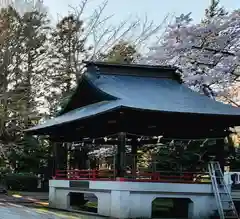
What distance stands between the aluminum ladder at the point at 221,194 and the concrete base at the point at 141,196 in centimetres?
28

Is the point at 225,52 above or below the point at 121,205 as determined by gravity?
above

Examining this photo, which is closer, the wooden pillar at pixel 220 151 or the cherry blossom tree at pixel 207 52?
the wooden pillar at pixel 220 151

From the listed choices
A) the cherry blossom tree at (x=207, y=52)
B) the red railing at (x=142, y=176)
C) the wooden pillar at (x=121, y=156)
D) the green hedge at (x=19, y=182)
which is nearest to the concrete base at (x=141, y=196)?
the red railing at (x=142, y=176)

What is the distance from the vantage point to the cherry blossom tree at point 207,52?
56.0ft

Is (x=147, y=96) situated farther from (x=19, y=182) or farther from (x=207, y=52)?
(x=19, y=182)

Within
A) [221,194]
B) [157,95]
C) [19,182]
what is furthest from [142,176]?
[19,182]

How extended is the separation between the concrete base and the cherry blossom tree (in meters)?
5.76

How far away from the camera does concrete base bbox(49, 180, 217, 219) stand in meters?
12.5

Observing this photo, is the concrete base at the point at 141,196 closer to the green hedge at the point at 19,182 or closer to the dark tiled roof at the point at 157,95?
the dark tiled roof at the point at 157,95

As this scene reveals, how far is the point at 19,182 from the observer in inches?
964

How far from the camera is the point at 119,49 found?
88.7ft

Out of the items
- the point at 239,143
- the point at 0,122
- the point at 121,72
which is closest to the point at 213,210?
the point at 121,72

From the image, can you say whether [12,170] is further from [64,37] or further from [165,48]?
[165,48]

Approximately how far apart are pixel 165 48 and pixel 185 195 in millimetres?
7348
